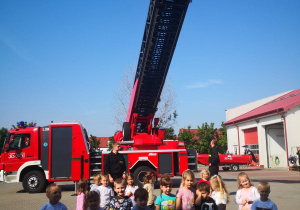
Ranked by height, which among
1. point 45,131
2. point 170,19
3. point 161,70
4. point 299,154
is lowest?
point 299,154

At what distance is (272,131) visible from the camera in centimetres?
2936

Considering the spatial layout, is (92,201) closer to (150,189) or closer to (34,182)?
(150,189)

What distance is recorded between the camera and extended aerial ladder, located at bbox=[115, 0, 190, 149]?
10594mm

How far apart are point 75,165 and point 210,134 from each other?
1345 inches

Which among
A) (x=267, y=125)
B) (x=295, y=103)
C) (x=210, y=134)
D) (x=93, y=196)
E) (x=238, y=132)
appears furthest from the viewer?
(x=210, y=134)

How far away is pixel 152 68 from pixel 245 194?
26.6 feet

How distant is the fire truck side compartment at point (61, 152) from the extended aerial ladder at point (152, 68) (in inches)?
98.2

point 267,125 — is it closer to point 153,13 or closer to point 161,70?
point 161,70

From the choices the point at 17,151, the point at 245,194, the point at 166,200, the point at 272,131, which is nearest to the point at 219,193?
the point at 245,194

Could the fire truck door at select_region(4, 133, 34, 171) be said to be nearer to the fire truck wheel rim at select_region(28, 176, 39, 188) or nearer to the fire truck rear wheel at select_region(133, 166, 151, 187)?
the fire truck wheel rim at select_region(28, 176, 39, 188)

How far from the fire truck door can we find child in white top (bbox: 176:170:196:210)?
30.6ft

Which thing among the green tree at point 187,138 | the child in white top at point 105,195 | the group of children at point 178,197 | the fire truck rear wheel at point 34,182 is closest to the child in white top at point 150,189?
the group of children at point 178,197

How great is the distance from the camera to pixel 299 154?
22578mm

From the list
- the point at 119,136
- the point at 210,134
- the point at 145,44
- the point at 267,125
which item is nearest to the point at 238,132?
the point at 267,125
